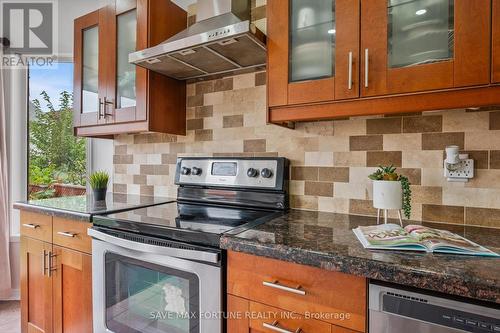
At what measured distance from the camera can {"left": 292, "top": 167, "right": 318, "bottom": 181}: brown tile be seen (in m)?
1.50

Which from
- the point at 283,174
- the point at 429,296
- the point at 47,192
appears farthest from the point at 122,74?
the point at 429,296

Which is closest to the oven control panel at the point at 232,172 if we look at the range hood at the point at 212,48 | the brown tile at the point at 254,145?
the brown tile at the point at 254,145

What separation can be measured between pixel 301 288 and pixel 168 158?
4.82 ft

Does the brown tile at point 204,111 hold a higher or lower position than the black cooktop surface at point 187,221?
higher

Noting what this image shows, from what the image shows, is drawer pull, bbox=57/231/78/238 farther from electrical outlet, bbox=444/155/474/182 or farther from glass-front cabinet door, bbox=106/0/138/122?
electrical outlet, bbox=444/155/474/182

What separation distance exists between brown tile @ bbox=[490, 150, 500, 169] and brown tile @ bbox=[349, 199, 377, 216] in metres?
0.49

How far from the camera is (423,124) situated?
1.25 meters

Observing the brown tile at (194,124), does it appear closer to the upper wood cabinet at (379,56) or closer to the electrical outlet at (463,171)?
the upper wood cabinet at (379,56)

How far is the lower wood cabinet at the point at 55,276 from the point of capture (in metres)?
1.43

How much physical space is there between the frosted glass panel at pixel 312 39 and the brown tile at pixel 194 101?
0.84 meters

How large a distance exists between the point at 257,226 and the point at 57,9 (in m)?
2.71

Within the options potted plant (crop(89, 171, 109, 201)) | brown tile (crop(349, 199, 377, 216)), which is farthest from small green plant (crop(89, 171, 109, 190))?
brown tile (crop(349, 199, 377, 216))

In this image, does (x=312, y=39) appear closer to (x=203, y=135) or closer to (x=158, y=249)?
(x=203, y=135)

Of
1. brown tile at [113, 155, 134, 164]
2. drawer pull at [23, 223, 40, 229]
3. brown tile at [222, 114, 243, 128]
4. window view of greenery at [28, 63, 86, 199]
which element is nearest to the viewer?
drawer pull at [23, 223, 40, 229]
